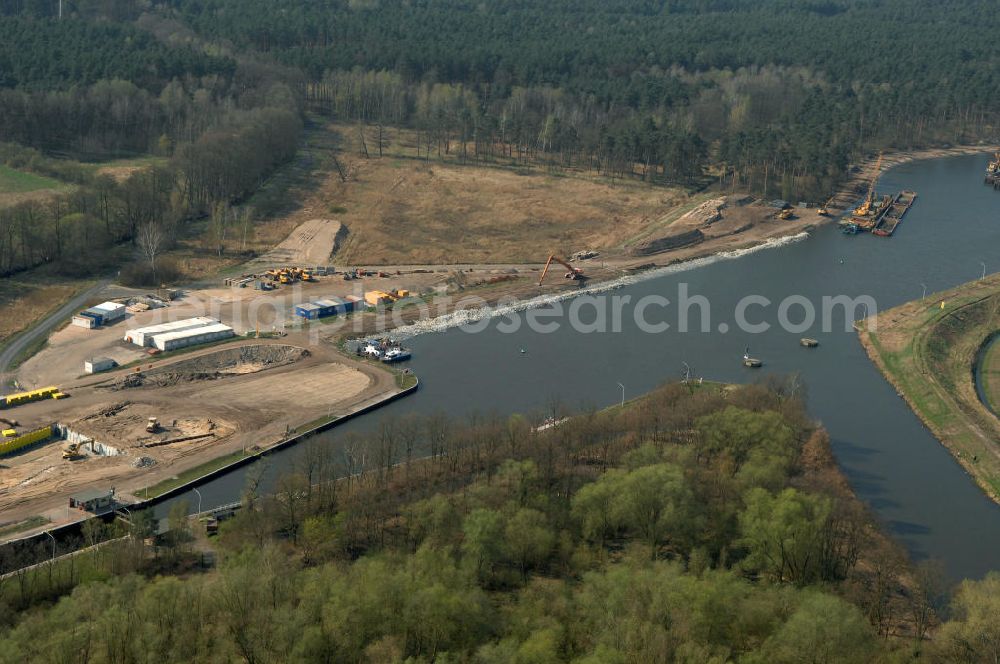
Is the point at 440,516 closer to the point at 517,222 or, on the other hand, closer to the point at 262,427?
the point at 262,427

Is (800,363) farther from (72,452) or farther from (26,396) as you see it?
(26,396)

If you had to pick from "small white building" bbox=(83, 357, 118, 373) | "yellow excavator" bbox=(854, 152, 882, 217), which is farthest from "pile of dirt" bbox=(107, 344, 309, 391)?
"yellow excavator" bbox=(854, 152, 882, 217)

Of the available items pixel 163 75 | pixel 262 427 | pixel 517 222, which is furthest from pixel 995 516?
pixel 163 75

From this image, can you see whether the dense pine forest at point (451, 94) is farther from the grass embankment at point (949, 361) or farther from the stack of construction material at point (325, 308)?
the grass embankment at point (949, 361)

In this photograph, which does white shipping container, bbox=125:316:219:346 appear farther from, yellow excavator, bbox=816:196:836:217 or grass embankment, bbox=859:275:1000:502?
yellow excavator, bbox=816:196:836:217

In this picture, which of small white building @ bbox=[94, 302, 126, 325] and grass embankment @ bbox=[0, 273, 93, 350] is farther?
small white building @ bbox=[94, 302, 126, 325]

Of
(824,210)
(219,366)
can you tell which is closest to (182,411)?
(219,366)

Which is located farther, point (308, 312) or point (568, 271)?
point (568, 271)
